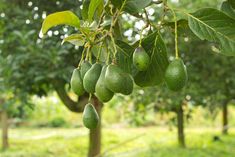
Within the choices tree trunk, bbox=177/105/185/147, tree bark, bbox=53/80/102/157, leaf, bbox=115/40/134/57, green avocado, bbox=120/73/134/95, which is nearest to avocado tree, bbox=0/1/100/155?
tree bark, bbox=53/80/102/157

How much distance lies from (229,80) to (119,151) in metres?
1.71

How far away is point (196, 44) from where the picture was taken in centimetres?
433

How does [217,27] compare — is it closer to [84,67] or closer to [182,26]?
[182,26]

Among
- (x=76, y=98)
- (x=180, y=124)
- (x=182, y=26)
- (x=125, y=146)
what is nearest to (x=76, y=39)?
(x=182, y=26)

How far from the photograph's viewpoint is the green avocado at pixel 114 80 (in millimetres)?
621

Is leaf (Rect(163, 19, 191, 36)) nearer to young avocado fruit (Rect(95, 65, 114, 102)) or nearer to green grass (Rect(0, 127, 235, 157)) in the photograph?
young avocado fruit (Rect(95, 65, 114, 102))

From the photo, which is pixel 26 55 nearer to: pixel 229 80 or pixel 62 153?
pixel 229 80

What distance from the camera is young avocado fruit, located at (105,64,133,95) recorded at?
62 cm

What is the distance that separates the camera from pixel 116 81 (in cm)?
62

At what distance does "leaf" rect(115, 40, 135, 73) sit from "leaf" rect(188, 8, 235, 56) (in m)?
0.12

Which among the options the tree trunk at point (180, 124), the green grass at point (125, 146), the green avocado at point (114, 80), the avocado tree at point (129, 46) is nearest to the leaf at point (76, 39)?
the avocado tree at point (129, 46)

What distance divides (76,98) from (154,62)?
4.81m

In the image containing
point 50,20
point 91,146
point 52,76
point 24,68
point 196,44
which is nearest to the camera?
point 50,20

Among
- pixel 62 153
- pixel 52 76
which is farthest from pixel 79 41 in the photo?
pixel 62 153
